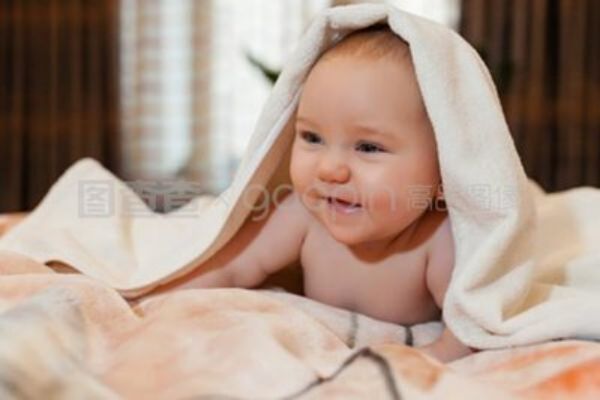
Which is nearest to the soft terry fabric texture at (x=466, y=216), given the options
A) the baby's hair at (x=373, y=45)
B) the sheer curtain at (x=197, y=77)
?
the baby's hair at (x=373, y=45)

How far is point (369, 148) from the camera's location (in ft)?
2.79

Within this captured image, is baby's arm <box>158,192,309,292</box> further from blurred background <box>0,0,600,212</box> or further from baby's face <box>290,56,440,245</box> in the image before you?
blurred background <box>0,0,600,212</box>

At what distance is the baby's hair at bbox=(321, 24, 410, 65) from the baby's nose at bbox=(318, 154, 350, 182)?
0.11 metres

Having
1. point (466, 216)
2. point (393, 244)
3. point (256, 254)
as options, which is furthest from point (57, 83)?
point (466, 216)

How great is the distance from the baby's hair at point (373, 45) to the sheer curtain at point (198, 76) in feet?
6.88

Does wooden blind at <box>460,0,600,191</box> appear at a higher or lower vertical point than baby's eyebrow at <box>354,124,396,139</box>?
lower

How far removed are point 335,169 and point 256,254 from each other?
0.21m

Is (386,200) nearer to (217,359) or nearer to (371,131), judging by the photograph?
(371,131)

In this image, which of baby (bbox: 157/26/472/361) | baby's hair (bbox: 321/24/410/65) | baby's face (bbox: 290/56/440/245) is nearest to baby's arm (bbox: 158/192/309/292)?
baby (bbox: 157/26/472/361)

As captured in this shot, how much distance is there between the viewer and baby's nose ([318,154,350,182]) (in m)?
0.84

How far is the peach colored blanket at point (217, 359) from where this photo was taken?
1.83 ft

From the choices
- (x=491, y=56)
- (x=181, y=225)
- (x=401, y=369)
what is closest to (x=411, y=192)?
(x=401, y=369)

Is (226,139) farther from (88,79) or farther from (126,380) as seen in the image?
(126,380)

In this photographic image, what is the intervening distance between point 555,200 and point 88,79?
7.40 ft
